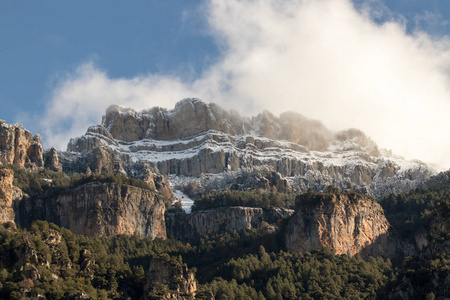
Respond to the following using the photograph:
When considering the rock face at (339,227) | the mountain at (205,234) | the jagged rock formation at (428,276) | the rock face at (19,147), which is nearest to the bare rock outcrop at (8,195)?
the mountain at (205,234)

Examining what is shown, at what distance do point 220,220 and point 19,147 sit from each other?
40159 millimetres

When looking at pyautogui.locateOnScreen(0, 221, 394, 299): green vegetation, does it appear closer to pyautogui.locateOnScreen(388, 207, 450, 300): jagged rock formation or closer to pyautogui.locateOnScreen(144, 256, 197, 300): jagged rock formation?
pyautogui.locateOnScreen(144, 256, 197, 300): jagged rock formation

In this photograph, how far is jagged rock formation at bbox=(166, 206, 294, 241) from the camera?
158000 mm

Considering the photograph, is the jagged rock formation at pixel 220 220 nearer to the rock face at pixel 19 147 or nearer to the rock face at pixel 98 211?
the rock face at pixel 98 211

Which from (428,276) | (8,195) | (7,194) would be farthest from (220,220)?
(428,276)

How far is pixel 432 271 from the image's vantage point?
9806cm

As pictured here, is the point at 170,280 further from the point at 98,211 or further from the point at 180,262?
the point at 98,211

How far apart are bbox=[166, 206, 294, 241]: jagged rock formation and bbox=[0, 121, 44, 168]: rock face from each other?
92.7ft

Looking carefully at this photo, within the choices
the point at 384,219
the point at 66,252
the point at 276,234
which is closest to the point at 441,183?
the point at 384,219

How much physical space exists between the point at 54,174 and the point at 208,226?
31080 millimetres

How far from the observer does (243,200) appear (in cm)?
16438

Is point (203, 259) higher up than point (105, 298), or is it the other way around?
point (203, 259)

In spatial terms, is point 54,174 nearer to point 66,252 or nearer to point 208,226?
point 208,226

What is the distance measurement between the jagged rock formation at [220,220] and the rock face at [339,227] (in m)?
18.0
